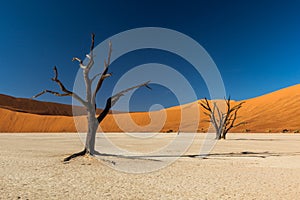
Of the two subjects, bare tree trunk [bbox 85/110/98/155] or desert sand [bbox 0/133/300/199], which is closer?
desert sand [bbox 0/133/300/199]

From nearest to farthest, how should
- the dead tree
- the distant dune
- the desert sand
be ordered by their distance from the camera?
1. the desert sand
2. the dead tree
3. the distant dune

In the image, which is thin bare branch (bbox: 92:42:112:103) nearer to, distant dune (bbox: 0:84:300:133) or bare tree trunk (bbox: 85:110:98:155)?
bare tree trunk (bbox: 85:110:98:155)

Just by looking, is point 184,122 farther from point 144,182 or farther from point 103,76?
point 144,182

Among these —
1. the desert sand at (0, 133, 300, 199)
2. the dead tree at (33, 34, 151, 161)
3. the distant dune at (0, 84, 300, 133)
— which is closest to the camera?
the desert sand at (0, 133, 300, 199)

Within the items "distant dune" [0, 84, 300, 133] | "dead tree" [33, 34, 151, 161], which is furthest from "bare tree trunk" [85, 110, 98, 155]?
"distant dune" [0, 84, 300, 133]

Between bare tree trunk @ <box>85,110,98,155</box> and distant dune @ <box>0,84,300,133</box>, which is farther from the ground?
distant dune @ <box>0,84,300,133</box>

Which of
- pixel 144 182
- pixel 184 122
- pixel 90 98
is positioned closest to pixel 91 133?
pixel 90 98

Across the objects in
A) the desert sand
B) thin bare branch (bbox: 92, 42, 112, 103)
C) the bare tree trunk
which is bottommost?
the desert sand

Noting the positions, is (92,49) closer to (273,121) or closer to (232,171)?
(232,171)

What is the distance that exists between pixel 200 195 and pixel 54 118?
71808 millimetres

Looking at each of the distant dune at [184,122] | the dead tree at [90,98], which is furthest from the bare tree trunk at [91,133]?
the distant dune at [184,122]

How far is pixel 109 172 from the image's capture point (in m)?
8.55

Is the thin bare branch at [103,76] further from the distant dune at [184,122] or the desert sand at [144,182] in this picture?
the distant dune at [184,122]

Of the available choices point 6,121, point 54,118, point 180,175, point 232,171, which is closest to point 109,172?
point 180,175
